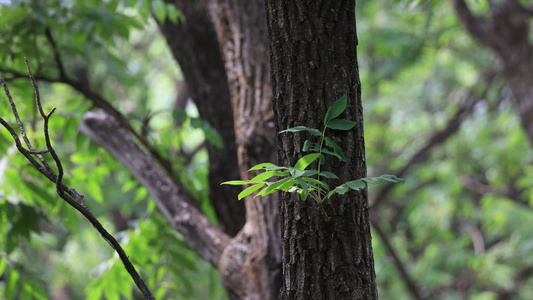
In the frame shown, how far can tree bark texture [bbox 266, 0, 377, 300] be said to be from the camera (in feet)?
3.27

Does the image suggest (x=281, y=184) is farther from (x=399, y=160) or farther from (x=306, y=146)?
(x=399, y=160)

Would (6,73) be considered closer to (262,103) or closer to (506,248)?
(262,103)

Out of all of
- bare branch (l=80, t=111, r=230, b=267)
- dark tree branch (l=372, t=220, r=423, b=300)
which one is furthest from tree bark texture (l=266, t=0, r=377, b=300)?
dark tree branch (l=372, t=220, r=423, b=300)

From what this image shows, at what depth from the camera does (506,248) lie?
24.2 feet

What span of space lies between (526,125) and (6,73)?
399 centimetres

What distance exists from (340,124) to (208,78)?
5.70 feet

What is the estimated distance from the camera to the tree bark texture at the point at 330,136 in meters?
1.00

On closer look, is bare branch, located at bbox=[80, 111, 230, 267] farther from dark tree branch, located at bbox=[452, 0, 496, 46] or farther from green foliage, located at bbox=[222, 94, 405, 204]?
dark tree branch, located at bbox=[452, 0, 496, 46]

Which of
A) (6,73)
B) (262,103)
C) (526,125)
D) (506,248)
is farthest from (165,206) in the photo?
(506,248)

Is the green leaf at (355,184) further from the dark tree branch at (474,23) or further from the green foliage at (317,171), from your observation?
the dark tree branch at (474,23)

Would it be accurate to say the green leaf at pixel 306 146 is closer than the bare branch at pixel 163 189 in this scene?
Yes

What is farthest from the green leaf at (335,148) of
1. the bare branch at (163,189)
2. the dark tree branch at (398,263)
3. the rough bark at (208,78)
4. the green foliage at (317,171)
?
the dark tree branch at (398,263)

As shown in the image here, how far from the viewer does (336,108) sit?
3.15 feet

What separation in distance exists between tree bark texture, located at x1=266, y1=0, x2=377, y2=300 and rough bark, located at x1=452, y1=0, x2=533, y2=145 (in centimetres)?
402
